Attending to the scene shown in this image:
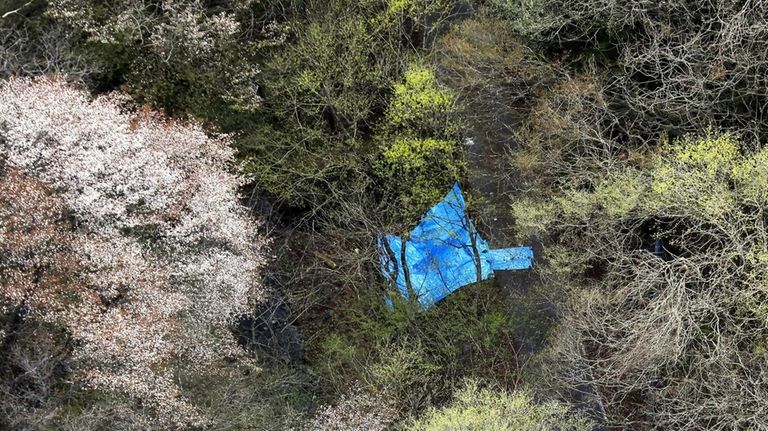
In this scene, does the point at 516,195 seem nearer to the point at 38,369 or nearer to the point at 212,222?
the point at 212,222

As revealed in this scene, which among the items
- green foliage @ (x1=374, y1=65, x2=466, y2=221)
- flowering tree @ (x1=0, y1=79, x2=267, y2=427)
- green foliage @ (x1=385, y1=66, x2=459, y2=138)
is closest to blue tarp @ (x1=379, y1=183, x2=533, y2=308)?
green foliage @ (x1=374, y1=65, x2=466, y2=221)

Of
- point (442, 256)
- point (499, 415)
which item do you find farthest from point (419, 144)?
point (499, 415)

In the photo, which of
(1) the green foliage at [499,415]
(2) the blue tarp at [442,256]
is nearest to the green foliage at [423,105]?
(2) the blue tarp at [442,256]

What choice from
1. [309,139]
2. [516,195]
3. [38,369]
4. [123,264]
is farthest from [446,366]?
[38,369]

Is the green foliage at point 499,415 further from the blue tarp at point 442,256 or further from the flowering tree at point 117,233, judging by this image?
the flowering tree at point 117,233

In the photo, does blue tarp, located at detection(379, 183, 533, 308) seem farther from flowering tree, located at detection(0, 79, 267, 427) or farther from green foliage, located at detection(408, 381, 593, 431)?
flowering tree, located at detection(0, 79, 267, 427)

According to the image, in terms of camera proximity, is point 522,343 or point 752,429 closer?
point 752,429

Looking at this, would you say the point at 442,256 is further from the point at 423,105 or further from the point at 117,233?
the point at 117,233
